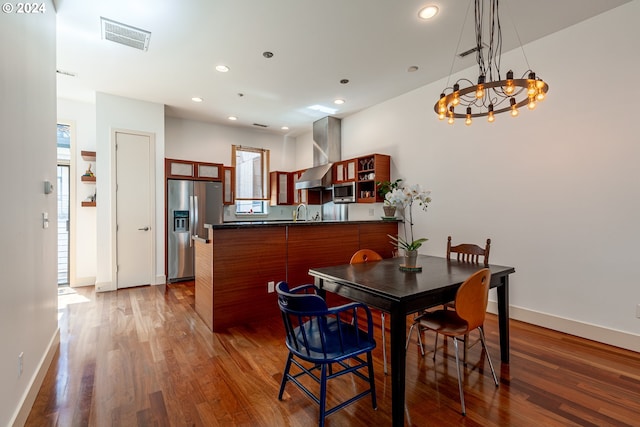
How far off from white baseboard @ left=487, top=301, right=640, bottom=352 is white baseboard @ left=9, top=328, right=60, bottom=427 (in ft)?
14.0

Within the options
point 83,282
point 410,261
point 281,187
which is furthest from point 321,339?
point 281,187

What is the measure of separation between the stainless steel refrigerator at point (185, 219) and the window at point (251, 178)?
4.27ft

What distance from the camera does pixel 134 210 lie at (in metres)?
4.91

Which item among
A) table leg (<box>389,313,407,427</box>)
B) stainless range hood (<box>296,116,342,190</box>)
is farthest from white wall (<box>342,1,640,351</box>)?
table leg (<box>389,313,407,427</box>)

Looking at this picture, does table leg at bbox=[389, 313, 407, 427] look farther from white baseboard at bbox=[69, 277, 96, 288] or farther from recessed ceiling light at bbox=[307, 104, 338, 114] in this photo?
white baseboard at bbox=[69, 277, 96, 288]

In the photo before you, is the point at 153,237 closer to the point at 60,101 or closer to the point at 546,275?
the point at 60,101

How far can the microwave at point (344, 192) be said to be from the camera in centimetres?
517

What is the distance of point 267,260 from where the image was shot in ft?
11.0

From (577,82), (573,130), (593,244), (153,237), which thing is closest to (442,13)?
(577,82)

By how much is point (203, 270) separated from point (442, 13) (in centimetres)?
358

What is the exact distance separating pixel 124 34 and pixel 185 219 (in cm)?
302

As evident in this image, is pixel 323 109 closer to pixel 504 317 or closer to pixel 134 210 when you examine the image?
pixel 134 210

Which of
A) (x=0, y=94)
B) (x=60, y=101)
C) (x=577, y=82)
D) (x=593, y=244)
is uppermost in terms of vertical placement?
(x=60, y=101)

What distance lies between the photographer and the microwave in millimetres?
5169
